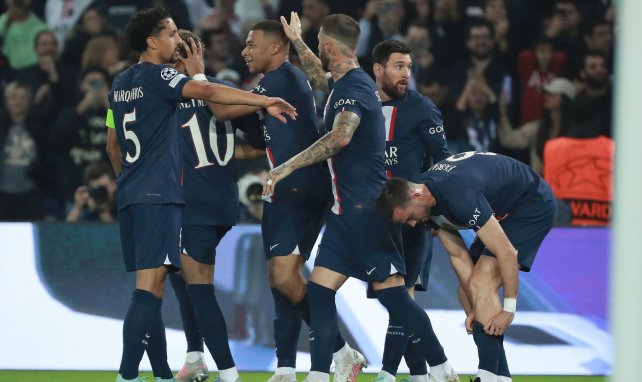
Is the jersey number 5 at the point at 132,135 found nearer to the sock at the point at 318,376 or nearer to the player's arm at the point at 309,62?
the player's arm at the point at 309,62

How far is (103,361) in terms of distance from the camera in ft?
25.6

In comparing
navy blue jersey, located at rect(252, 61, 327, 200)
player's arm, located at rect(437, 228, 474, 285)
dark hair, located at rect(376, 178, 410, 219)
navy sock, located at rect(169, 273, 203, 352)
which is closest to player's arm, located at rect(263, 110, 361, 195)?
dark hair, located at rect(376, 178, 410, 219)

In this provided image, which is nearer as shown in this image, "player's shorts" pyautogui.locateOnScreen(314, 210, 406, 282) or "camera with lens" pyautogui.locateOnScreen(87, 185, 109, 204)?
"player's shorts" pyautogui.locateOnScreen(314, 210, 406, 282)

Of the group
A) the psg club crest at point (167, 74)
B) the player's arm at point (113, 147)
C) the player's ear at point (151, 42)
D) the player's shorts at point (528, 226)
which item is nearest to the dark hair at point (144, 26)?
the player's ear at point (151, 42)

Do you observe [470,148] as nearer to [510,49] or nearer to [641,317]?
[510,49]

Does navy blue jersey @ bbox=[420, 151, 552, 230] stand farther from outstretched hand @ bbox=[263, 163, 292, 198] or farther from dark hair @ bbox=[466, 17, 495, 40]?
dark hair @ bbox=[466, 17, 495, 40]

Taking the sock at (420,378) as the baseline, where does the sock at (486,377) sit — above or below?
above

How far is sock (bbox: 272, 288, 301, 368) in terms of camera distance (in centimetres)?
662

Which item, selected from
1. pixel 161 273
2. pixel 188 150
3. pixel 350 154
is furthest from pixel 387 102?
pixel 161 273

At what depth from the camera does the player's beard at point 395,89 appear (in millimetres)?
6766

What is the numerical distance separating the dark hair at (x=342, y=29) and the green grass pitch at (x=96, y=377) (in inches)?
93.7

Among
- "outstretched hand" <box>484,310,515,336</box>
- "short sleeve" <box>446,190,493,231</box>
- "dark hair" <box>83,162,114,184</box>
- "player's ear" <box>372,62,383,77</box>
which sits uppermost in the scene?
"player's ear" <box>372,62,383,77</box>

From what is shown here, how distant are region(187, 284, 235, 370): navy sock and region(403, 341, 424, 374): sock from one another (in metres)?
1.09

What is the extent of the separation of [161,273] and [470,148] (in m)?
4.74
